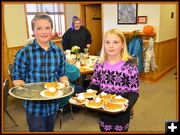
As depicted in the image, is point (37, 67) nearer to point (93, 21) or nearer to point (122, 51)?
point (122, 51)

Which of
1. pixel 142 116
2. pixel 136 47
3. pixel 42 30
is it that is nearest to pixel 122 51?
pixel 42 30

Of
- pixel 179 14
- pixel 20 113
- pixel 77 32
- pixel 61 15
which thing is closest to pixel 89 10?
pixel 61 15

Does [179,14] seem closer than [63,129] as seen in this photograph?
Yes

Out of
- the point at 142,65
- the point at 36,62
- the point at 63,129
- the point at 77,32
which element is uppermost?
the point at 77,32

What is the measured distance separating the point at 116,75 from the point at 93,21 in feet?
15.4

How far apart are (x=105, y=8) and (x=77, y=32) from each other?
1275 millimetres

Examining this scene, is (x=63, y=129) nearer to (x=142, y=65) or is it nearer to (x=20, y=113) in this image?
(x=20, y=113)

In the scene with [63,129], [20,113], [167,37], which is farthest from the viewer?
[167,37]

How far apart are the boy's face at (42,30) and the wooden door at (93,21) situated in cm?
447

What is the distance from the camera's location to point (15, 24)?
4.09 meters

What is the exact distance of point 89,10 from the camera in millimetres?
5750

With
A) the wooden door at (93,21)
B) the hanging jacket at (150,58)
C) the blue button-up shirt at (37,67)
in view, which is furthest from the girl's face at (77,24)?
the blue button-up shirt at (37,67)

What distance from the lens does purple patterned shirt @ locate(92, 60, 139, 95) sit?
141 centimetres

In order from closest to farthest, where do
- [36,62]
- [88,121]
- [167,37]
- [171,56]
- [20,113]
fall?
[36,62], [88,121], [20,113], [167,37], [171,56]
